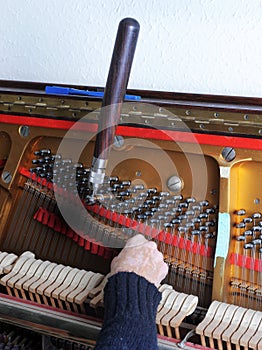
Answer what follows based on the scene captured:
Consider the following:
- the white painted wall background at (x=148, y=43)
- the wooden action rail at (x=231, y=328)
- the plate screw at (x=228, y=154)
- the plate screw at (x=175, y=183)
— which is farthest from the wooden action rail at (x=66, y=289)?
the white painted wall background at (x=148, y=43)

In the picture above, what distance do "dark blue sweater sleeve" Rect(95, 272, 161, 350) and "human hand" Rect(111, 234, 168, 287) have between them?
41mm

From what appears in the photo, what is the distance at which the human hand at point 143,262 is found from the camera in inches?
65.9

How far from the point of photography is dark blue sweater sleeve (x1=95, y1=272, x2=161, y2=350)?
1.47m

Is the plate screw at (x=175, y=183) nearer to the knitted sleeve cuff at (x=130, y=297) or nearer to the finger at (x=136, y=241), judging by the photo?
the finger at (x=136, y=241)

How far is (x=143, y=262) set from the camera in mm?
1702

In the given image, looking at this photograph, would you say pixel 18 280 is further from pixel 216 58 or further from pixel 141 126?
pixel 216 58

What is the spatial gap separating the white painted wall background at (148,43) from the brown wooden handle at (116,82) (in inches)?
25.4

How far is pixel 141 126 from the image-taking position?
1.97 meters

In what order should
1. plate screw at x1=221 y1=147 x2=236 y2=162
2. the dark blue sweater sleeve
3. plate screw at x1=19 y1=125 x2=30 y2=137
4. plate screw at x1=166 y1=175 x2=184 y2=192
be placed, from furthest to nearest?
plate screw at x1=19 y1=125 x2=30 y2=137
plate screw at x1=166 y1=175 x2=184 y2=192
plate screw at x1=221 y1=147 x2=236 y2=162
the dark blue sweater sleeve

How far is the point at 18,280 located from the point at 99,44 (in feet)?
3.94

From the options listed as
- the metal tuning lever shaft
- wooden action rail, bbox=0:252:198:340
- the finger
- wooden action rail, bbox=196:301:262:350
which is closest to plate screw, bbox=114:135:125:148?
the metal tuning lever shaft

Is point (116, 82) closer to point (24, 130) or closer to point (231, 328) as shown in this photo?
point (24, 130)

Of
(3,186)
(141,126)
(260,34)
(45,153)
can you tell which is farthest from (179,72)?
(3,186)

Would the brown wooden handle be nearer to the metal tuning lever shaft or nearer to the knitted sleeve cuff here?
the metal tuning lever shaft
